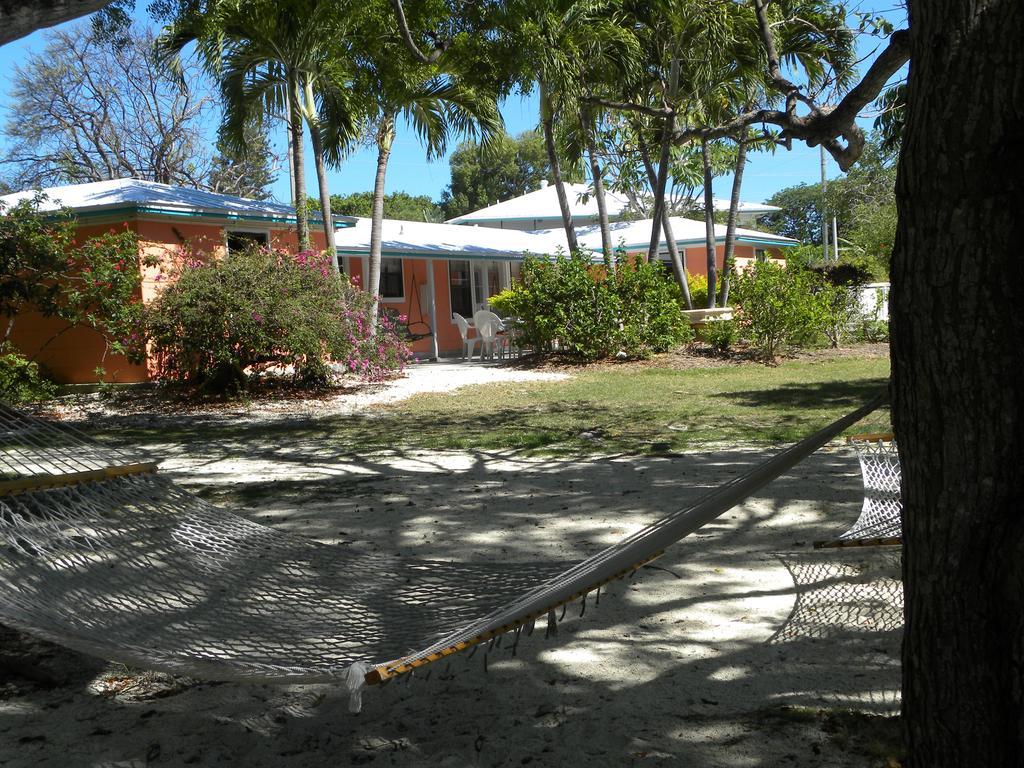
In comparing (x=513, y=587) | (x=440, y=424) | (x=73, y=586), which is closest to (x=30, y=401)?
(x=440, y=424)

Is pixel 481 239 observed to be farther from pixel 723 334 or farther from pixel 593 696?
pixel 593 696

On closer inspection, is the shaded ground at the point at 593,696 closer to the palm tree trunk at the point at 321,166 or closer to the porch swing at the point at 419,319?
the palm tree trunk at the point at 321,166

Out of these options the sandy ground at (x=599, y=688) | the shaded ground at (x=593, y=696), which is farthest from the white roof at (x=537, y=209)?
the shaded ground at (x=593, y=696)

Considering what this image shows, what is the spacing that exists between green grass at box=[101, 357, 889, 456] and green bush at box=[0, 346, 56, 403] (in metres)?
2.64

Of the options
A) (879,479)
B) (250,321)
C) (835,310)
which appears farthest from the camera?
(835,310)

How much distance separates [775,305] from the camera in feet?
48.0

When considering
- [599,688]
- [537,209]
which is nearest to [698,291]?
[537,209]

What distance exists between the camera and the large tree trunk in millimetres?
1736

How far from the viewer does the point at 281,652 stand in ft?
8.29

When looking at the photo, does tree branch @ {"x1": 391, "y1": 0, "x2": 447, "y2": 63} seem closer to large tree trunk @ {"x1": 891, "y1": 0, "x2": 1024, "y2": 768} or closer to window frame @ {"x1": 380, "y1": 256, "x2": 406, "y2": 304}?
large tree trunk @ {"x1": 891, "y1": 0, "x2": 1024, "y2": 768}

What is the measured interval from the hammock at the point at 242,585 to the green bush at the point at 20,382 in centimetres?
838

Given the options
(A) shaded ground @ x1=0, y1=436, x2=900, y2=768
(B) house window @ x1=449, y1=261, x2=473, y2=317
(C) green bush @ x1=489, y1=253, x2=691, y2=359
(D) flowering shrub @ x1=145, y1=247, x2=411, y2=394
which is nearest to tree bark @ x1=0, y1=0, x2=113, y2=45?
(A) shaded ground @ x1=0, y1=436, x2=900, y2=768

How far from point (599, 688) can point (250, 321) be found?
8.92m

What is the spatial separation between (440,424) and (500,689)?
20.7 ft
